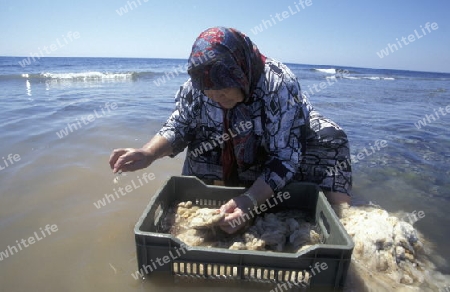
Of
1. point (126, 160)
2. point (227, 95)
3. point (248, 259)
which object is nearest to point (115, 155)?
point (126, 160)

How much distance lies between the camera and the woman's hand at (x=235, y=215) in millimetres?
1831

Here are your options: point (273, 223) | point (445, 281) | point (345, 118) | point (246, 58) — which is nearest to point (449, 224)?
point (445, 281)

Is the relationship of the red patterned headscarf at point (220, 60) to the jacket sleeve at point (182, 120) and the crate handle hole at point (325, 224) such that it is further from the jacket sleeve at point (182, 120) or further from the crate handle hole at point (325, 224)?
the crate handle hole at point (325, 224)

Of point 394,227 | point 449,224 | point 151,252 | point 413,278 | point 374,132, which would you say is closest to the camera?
point 151,252

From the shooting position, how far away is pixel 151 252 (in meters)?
1.58

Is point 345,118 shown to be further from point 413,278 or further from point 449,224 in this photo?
point 413,278

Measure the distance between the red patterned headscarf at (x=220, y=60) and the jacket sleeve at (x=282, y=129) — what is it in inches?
8.8

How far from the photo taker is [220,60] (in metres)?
1.78

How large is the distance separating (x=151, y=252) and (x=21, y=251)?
3.65 ft

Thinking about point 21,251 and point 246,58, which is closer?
point 246,58

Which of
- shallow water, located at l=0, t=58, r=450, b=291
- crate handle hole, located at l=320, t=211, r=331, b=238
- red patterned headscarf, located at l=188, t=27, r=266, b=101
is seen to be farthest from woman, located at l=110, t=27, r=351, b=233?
shallow water, located at l=0, t=58, r=450, b=291

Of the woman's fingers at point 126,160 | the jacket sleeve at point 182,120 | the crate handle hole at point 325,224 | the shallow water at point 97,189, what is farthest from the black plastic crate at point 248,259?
the jacket sleeve at point 182,120

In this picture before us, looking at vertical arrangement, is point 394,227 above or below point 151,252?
below

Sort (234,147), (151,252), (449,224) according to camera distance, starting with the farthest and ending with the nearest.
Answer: (449,224) → (234,147) → (151,252)
